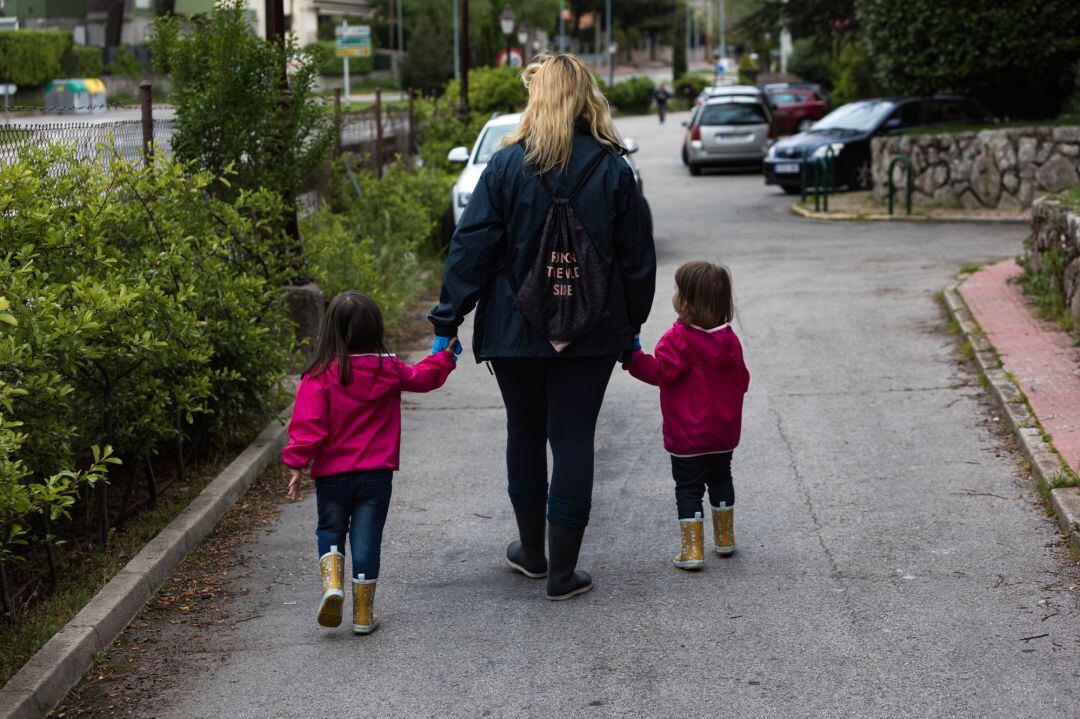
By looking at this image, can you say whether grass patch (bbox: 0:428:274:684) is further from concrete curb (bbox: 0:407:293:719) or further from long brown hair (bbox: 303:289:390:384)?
long brown hair (bbox: 303:289:390:384)

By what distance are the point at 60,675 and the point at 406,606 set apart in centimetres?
132

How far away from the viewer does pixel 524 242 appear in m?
4.93

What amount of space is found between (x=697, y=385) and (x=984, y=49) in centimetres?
1598

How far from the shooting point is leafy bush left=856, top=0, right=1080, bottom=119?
62.8 ft

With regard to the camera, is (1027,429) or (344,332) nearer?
(344,332)

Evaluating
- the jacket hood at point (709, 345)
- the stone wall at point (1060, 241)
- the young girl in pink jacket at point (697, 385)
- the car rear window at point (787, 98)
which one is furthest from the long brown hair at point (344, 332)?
the car rear window at point (787, 98)

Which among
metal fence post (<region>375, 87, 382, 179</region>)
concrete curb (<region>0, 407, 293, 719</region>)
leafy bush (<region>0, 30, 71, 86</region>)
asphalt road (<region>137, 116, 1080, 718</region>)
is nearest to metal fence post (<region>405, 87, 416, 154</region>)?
metal fence post (<region>375, 87, 382, 179</region>)

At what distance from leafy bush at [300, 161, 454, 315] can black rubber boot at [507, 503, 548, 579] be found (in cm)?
473

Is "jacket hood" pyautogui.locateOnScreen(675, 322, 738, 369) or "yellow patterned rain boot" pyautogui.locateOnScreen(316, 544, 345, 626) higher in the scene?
"jacket hood" pyautogui.locateOnScreen(675, 322, 738, 369)

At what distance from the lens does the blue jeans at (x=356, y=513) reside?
193 inches

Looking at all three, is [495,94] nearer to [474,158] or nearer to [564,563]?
[474,158]

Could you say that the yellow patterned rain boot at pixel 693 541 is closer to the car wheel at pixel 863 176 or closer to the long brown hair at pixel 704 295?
the long brown hair at pixel 704 295

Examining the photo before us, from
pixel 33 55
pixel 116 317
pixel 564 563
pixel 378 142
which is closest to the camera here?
pixel 564 563

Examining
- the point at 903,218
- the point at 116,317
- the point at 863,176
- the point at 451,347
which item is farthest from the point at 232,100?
the point at 863,176
